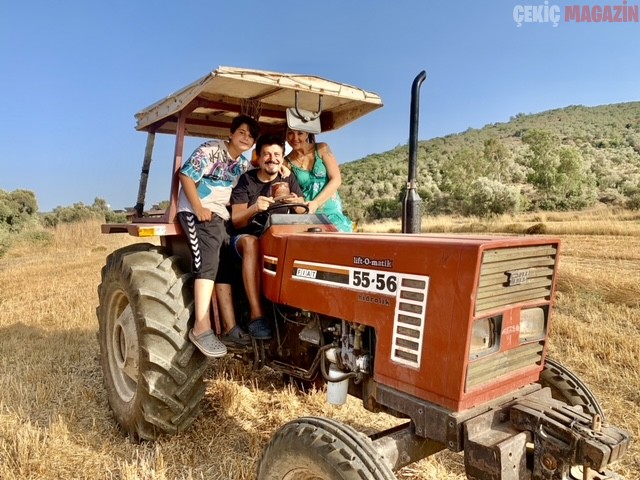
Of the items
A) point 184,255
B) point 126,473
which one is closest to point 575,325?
point 184,255

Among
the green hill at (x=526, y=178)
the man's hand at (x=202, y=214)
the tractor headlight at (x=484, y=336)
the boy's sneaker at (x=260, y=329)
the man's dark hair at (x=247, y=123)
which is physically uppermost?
the green hill at (x=526, y=178)

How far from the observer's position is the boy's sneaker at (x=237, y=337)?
326 cm

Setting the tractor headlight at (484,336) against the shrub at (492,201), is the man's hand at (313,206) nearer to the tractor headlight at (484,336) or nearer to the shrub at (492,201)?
the tractor headlight at (484,336)

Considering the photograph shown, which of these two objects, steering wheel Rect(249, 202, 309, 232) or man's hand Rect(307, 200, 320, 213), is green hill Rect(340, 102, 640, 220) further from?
steering wheel Rect(249, 202, 309, 232)

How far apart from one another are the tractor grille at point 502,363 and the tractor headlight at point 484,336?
4 centimetres

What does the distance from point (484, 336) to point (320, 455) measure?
862 mm

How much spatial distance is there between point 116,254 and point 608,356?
438 cm

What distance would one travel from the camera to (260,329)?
3131 millimetres

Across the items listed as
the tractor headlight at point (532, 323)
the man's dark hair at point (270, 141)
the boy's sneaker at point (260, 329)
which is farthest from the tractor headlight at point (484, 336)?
the man's dark hair at point (270, 141)

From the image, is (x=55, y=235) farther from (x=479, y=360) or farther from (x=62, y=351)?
(x=479, y=360)

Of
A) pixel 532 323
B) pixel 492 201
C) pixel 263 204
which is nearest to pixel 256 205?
pixel 263 204

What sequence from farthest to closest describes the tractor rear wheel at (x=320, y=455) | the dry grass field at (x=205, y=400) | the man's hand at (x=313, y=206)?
the man's hand at (x=313, y=206)
the dry grass field at (x=205, y=400)
the tractor rear wheel at (x=320, y=455)

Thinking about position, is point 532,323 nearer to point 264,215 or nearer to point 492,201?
point 264,215

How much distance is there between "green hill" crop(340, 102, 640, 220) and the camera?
25484 millimetres
